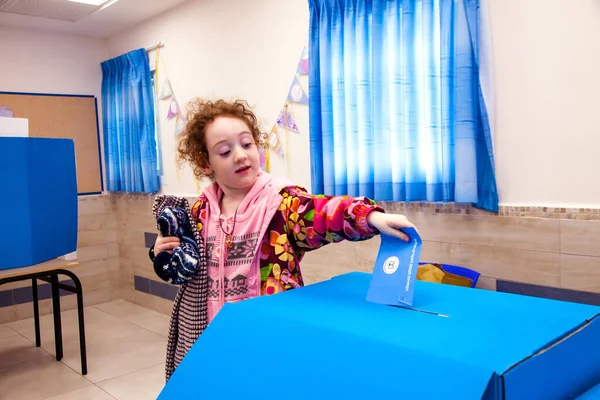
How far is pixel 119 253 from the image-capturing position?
5.43 metres

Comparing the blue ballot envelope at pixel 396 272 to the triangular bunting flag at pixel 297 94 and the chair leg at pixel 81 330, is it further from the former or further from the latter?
the chair leg at pixel 81 330

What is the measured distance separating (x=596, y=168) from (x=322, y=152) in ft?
4.59

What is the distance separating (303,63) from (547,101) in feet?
4.97

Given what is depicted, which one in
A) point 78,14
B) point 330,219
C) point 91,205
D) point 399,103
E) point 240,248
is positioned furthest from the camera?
point 91,205

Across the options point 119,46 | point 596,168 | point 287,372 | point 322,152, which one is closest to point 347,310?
point 287,372

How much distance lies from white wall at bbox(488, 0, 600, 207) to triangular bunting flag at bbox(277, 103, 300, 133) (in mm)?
1370

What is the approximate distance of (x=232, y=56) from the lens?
3.91 meters

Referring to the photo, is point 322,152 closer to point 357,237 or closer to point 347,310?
point 357,237

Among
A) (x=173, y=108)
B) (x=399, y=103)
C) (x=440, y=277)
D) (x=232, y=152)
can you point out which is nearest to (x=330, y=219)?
(x=232, y=152)

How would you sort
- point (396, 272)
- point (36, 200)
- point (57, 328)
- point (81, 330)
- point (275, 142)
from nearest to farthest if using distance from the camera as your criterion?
point (396, 272) < point (36, 200) < point (81, 330) < point (275, 142) < point (57, 328)

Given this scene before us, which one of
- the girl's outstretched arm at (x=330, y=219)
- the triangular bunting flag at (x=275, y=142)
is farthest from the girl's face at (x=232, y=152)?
the triangular bunting flag at (x=275, y=142)

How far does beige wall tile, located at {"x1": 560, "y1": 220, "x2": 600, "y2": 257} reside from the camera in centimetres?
211

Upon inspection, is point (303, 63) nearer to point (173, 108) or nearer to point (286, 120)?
point (286, 120)

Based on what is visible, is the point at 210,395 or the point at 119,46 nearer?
the point at 210,395
